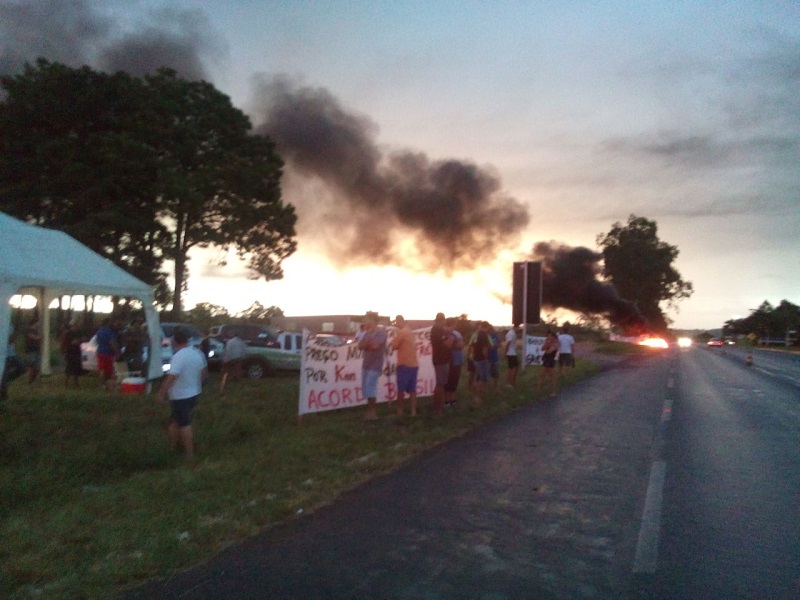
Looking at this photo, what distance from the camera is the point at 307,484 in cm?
854

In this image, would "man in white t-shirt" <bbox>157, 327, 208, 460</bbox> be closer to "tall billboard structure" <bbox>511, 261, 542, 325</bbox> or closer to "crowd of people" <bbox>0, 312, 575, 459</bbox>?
"crowd of people" <bbox>0, 312, 575, 459</bbox>

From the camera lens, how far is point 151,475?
8797 millimetres

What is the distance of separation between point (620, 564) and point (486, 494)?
2.40 meters

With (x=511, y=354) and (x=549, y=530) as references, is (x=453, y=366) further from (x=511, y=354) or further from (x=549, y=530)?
(x=549, y=530)

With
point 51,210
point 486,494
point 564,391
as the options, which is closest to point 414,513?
point 486,494

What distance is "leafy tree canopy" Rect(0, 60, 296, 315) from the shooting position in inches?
1206

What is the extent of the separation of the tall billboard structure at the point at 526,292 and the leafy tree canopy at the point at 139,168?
12.5 m

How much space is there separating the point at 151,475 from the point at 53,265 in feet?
16.8

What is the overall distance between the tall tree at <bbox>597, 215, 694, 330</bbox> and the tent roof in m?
65.6

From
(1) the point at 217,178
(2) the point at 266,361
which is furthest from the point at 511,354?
(1) the point at 217,178

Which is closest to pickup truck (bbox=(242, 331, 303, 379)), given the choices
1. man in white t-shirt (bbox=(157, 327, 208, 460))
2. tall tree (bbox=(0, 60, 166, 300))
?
tall tree (bbox=(0, 60, 166, 300))

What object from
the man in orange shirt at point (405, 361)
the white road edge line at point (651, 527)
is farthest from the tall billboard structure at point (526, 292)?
the white road edge line at point (651, 527)

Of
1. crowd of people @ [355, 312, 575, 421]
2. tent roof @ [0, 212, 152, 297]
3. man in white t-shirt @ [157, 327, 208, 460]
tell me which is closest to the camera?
man in white t-shirt @ [157, 327, 208, 460]

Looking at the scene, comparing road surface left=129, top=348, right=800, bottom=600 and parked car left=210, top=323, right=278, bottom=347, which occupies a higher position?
parked car left=210, top=323, right=278, bottom=347
